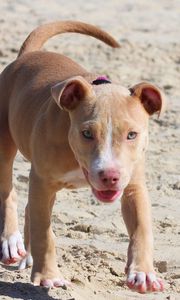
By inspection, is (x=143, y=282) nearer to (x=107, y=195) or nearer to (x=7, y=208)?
(x=107, y=195)

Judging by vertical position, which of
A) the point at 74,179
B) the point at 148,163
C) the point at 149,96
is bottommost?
the point at 148,163

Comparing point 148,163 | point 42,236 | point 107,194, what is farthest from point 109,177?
point 148,163

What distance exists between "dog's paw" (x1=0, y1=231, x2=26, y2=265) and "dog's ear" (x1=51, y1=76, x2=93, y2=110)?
1171 mm

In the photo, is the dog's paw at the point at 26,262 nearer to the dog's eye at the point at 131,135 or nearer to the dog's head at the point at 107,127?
the dog's head at the point at 107,127

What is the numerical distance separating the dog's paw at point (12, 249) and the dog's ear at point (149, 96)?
1.33 meters

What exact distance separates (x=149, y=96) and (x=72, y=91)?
41cm

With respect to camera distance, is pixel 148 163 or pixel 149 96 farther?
pixel 148 163

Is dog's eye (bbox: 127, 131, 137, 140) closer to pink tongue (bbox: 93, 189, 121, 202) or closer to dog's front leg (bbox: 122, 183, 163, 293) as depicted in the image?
pink tongue (bbox: 93, 189, 121, 202)

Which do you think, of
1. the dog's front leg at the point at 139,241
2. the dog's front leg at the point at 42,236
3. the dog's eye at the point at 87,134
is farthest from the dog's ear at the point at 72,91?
the dog's front leg at the point at 139,241

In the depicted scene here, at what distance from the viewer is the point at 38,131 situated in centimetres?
620

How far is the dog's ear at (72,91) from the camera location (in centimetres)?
583

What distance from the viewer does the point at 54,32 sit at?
25.3 feet

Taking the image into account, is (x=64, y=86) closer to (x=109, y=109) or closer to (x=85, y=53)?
(x=109, y=109)

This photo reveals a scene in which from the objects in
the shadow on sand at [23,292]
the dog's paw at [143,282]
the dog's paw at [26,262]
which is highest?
the dog's paw at [143,282]
